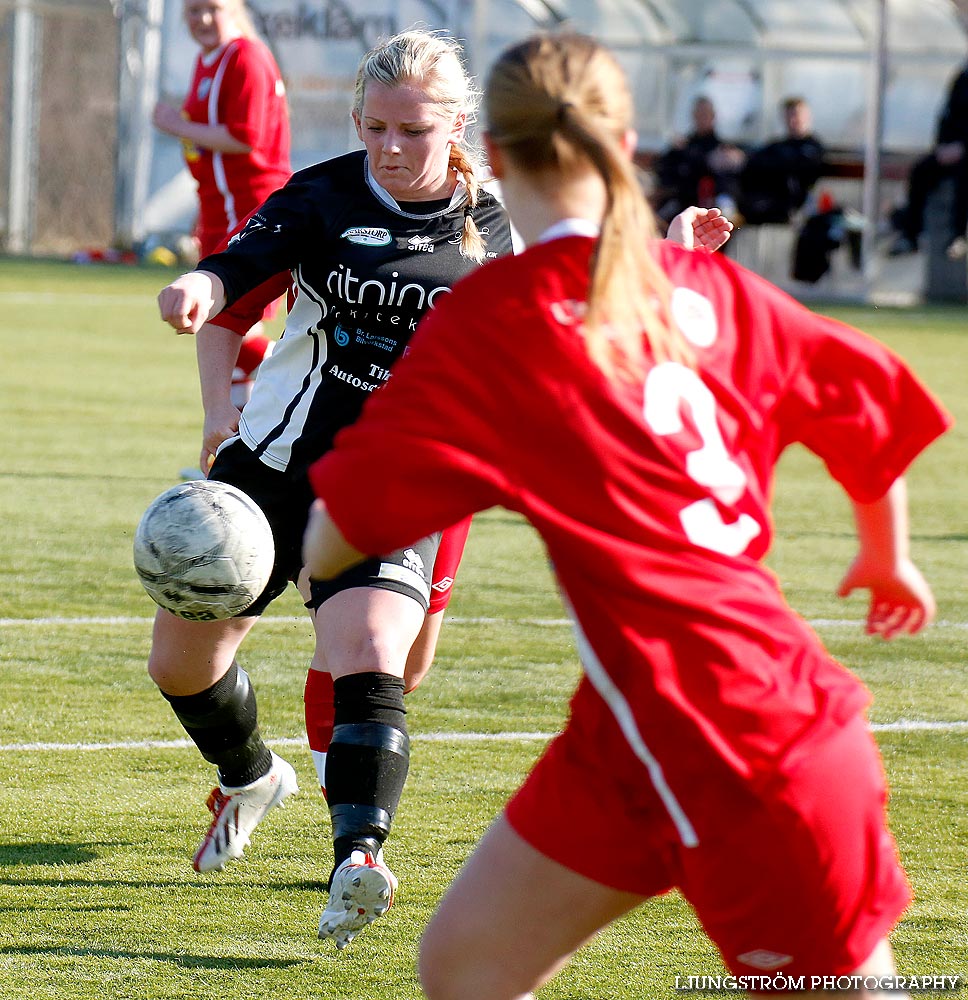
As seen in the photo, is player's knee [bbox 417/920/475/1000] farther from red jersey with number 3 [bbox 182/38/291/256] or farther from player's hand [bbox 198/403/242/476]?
red jersey with number 3 [bbox 182/38/291/256]

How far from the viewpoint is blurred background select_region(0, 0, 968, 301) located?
22938mm

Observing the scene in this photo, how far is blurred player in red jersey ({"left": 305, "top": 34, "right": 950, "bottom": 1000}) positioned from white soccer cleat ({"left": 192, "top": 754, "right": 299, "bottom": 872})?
5.37ft

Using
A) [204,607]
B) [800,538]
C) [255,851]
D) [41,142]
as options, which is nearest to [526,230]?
[204,607]

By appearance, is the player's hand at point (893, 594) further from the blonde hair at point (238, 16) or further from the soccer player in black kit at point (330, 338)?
the blonde hair at point (238, 16)

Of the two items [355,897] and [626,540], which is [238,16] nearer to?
[355,897]

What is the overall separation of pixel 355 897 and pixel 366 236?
58.8 inches

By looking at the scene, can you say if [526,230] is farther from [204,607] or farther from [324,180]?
[324,180]

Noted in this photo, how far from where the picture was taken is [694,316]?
7.72ft

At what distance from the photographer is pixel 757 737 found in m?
2.20

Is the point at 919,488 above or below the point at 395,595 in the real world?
below

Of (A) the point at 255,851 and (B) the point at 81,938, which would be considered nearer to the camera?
(B) the point at 81,938

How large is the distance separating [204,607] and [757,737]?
1.62 meters

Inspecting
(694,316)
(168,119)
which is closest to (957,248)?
(168,119)

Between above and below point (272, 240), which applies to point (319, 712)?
below
